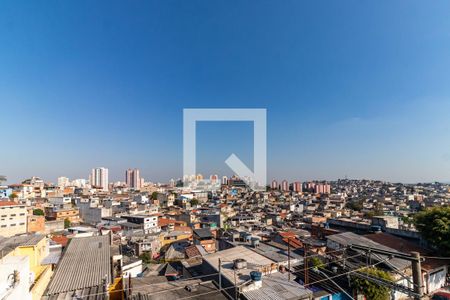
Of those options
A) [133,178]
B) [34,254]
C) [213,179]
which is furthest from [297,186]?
[34,254]

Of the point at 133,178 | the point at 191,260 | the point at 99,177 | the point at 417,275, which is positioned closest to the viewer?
the point at 417,275

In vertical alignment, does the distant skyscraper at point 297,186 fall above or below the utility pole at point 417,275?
below

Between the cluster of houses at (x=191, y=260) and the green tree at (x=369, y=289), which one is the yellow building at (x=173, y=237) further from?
the green tree at (x=369, y=289)

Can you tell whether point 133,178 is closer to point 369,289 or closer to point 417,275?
point 369,289

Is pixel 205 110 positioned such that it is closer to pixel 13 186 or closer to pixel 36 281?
pixel 36 281

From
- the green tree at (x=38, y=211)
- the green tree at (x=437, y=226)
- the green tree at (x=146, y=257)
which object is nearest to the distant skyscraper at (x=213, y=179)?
the green tree at (x=38, y=211)

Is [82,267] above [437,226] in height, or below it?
above
